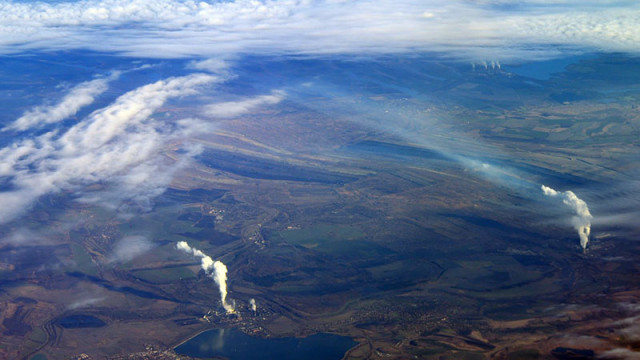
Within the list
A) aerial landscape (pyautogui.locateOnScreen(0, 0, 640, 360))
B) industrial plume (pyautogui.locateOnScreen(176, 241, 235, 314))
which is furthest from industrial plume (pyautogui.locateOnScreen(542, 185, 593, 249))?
industrial plume (pyautogui.locateOnScreen(176, 241, 235, 314))

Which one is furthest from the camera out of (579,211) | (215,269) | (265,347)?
(579,211)

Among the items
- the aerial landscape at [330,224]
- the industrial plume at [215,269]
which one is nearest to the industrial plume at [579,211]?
the aerial landscape at [330,224]

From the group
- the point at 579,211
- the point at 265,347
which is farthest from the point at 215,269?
the point at 579,211

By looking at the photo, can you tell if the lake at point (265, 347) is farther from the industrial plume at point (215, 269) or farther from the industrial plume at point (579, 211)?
the industrial plume at point (579, 211)

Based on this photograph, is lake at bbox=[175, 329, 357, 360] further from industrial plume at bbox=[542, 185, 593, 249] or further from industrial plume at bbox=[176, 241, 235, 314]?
industrial plume at bbox=[542, 185, 593, 249]

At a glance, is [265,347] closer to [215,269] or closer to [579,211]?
[215,269]

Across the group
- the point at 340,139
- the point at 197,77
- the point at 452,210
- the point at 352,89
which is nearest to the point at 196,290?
the point at 452,210

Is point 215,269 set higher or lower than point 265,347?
higher
